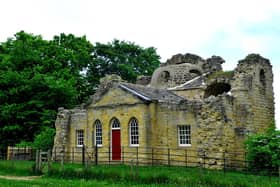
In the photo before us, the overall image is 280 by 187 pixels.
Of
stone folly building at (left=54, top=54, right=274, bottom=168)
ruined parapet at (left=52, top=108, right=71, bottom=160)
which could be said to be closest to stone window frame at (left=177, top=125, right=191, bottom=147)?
stone folly building at (left=54, top=54, right=274, bottom=168)

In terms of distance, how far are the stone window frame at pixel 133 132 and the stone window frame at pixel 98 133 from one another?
3086 mm

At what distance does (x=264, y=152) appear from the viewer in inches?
976

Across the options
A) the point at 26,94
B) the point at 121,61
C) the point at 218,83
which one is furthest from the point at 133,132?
the point at 121,61

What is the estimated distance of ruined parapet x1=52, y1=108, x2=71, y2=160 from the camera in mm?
36188

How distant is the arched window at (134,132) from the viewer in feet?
103

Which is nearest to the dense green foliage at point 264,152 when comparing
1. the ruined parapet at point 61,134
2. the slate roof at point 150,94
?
the slate roof at point 150,94

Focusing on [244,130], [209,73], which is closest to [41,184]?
[244,130]

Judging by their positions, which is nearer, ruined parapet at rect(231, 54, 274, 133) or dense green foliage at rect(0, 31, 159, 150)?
ruined parapet at rect(231, 54, 274, 133)

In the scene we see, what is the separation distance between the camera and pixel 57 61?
4641cm

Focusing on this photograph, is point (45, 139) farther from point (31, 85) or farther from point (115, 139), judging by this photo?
point (115, 139)

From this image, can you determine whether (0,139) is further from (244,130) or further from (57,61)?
(244,130)

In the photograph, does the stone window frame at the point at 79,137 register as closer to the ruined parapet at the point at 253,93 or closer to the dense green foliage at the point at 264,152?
the ruined parapet at the point at 253,93

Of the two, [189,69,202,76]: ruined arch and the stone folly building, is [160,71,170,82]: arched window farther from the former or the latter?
the stone folly building

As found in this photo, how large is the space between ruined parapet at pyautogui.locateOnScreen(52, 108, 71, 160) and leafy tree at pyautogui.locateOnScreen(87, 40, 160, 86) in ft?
81.5
